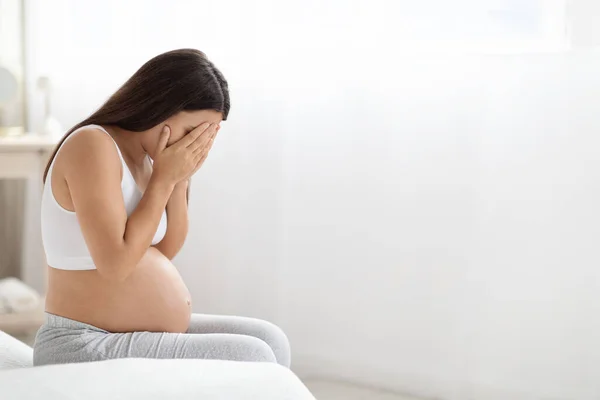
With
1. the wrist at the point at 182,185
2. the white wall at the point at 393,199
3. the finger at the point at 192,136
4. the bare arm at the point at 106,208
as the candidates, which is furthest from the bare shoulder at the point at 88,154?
the white wall at the point at 393,199

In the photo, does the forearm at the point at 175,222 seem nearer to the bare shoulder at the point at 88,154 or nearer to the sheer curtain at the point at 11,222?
the bare shoulder at the point at 88,154

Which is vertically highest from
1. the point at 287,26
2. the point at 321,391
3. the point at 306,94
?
the point at 287,26

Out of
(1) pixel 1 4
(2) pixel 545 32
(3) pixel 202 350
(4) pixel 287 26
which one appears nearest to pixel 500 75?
(2) pixel 545 32

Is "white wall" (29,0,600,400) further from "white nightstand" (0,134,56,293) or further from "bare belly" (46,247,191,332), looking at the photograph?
"bare belly" (46,247,191,332)

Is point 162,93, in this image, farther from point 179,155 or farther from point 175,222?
point 175,222

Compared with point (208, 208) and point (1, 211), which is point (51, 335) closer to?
point (208, 208)

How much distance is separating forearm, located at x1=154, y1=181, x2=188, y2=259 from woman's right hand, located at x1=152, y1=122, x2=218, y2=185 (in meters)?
0.15

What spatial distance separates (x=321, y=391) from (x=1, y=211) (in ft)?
4.71

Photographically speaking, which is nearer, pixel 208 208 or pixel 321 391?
pixel 321 391

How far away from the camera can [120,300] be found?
1.45 meters

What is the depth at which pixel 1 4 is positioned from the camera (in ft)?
9.86

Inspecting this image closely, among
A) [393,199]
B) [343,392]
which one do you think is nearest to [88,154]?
[393,199]

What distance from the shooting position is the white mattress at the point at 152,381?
1.17 meters

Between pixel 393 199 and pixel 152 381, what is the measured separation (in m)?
1.29
